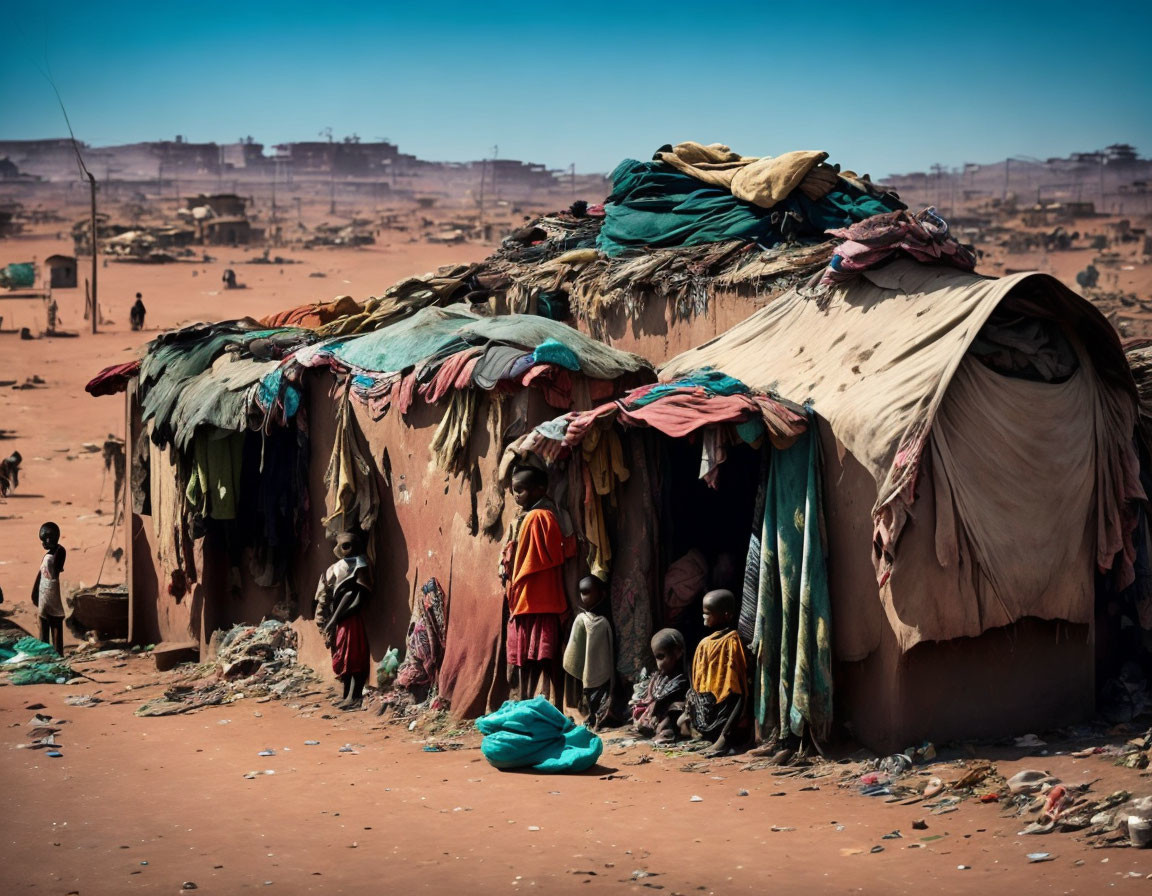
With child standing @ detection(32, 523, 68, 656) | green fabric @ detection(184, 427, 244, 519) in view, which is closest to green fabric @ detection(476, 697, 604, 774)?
green fabric @ detection(184, 427, 244, 519)

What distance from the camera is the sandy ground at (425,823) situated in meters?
7.09

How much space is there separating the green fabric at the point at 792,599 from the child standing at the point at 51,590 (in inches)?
267

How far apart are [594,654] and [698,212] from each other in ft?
14.2

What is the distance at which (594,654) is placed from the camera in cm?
960

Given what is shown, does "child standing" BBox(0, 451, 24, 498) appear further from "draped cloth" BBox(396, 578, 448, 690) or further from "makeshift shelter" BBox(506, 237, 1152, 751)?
"makeshift shelter" BBox(506, 237, 1152, 751)

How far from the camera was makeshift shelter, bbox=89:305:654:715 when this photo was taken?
1027 cm

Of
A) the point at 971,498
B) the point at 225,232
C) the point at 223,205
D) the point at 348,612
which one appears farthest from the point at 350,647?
the point at 223,205

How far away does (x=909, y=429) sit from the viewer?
855cm

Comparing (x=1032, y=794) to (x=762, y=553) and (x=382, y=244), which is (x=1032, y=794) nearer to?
(x=762, y=553)

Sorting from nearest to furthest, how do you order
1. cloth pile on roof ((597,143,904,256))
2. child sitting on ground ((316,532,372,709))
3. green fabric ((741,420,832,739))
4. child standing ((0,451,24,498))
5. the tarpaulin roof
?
the tarpaulin roof
green fabric ((741,420,832,739))
child sitting on ground ((316,532,372,709))
cloth pile on roof ((597,143,904,256))
child standing ((0,451,24,498))

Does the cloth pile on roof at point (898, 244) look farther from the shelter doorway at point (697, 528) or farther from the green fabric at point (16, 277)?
the green fabric at point (16, 277)

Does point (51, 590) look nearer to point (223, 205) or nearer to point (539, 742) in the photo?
point (539, 742)

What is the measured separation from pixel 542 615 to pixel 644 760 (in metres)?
1.24

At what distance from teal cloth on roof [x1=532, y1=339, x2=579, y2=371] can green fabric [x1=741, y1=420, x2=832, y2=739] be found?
1.53 meters
